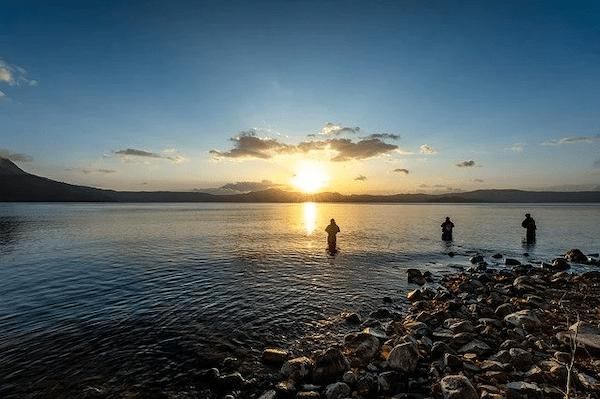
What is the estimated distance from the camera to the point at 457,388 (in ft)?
A: 28.0

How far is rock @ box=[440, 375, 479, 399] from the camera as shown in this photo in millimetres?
8320

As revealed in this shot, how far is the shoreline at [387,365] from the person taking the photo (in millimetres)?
9211

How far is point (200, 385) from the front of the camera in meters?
9.96

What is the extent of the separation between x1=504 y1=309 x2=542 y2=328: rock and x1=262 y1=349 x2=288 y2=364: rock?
11.3m

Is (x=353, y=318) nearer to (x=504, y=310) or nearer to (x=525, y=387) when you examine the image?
(x=525, y=387)

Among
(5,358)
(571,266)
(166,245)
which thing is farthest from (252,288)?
(571,266)

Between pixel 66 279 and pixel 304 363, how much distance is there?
23389mm

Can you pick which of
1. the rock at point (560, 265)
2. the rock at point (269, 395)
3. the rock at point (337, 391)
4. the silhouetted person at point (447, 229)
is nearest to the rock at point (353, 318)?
the rock at point (337, 391)

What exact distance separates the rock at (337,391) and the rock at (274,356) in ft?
9.01

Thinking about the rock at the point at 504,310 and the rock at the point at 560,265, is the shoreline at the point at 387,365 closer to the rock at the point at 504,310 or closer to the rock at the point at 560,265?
the rock at the point at 504,310

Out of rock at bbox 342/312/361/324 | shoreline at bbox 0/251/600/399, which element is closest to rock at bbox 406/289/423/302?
shoreline at bbox 0/251/600/399

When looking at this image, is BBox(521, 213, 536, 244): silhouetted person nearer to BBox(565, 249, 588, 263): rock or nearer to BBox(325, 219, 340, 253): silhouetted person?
BBox(565, 249, 588, 263): rock

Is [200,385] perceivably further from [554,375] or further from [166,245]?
[166,245]

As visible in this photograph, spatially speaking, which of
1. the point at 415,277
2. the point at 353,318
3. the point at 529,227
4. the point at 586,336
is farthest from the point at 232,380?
the point at 529,227
